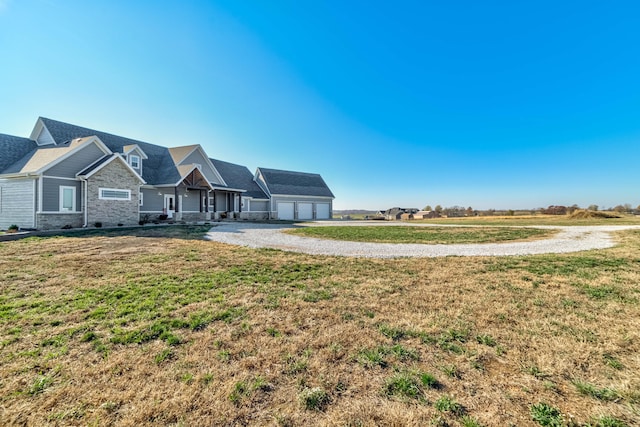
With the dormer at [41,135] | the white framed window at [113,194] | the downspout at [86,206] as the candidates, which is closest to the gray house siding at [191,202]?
the white framed window at [113,194]

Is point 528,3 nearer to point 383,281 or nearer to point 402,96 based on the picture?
point 402,96

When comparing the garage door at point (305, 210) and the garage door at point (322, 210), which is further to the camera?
the garage door at point (322, 210)

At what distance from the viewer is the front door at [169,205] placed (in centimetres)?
2248

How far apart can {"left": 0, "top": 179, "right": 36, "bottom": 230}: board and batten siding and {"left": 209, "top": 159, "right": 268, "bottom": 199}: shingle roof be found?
612 inches

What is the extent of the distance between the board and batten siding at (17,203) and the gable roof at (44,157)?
2.48 feet

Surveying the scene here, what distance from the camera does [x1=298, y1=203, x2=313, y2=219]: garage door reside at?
3516cm

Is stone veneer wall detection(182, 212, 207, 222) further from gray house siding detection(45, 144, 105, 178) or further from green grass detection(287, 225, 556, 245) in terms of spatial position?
green grass detection(287, 225, 556, 245)

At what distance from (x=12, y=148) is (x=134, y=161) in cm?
677

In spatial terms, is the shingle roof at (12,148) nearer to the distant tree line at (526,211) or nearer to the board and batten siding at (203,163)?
the board and batten siding at (203,163)

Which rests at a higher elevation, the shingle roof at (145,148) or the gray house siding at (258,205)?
the shingle roof at (145,148)

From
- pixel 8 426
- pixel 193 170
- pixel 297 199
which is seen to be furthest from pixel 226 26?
pixel 297 199

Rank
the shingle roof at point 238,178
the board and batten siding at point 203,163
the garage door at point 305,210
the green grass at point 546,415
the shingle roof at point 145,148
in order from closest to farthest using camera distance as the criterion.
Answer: the green grass at point 546,415, the shingle roof at point 145,148, the board and batten siding at point 203,163, the shingle roof at point 238,178, the garage door at point 305,210

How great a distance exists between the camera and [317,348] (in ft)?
10.2

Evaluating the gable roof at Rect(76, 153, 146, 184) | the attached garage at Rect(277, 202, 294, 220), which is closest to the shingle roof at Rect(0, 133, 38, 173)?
the gable roof at Rect(76, 153, 146, 184)
